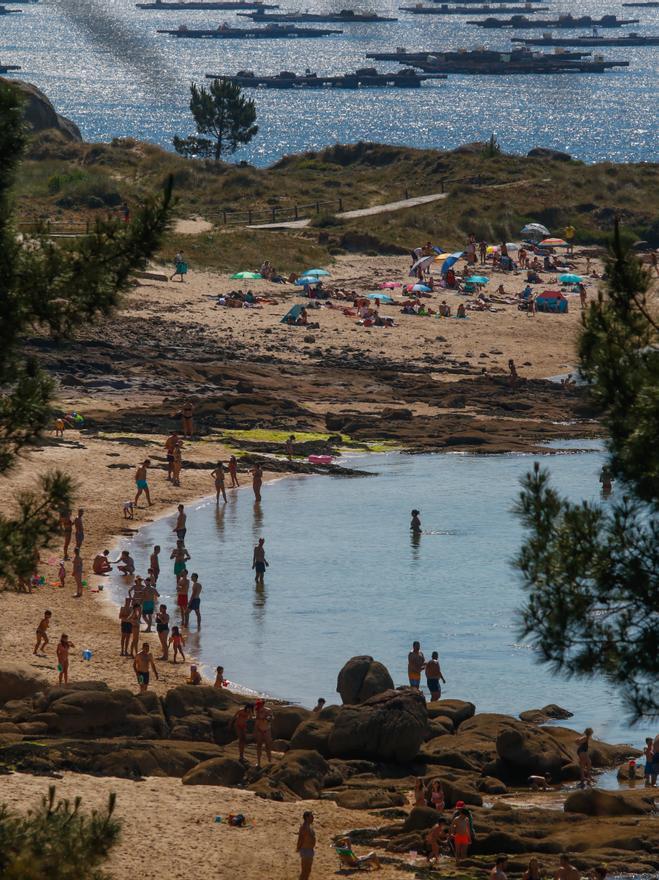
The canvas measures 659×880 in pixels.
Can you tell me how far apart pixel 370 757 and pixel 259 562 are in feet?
36.0

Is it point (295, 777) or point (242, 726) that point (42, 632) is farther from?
point (295, 777)

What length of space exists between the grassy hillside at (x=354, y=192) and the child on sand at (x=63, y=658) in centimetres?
3726

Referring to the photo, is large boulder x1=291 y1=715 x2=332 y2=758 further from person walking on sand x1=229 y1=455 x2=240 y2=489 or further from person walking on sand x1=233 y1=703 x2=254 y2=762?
person walking on sand x1=229 y1=455 x2=240 y2=489

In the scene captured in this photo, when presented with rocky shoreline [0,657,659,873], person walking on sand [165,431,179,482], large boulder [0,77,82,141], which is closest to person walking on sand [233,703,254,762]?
rocky shoreline [0,657,659,873]

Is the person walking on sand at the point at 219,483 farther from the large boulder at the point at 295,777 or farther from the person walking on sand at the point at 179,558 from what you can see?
the large boulder at the point at 295,777

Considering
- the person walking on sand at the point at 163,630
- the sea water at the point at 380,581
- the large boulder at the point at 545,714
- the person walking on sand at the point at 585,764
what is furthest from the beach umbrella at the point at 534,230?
the person walking on sand at the point at 585,764

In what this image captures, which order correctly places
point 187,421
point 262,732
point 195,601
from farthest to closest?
point 187,421, point 195,601, point 262,732

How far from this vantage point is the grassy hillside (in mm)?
63156

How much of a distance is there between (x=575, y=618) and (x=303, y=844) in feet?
19.9

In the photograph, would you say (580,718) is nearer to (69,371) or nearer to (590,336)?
(590,336)

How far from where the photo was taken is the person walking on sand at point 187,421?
40969 millimetres

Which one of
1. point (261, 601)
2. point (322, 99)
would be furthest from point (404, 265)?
point (322, 99)

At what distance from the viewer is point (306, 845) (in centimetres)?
1708

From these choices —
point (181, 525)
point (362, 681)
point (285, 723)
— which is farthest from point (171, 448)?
point (285, 723)
